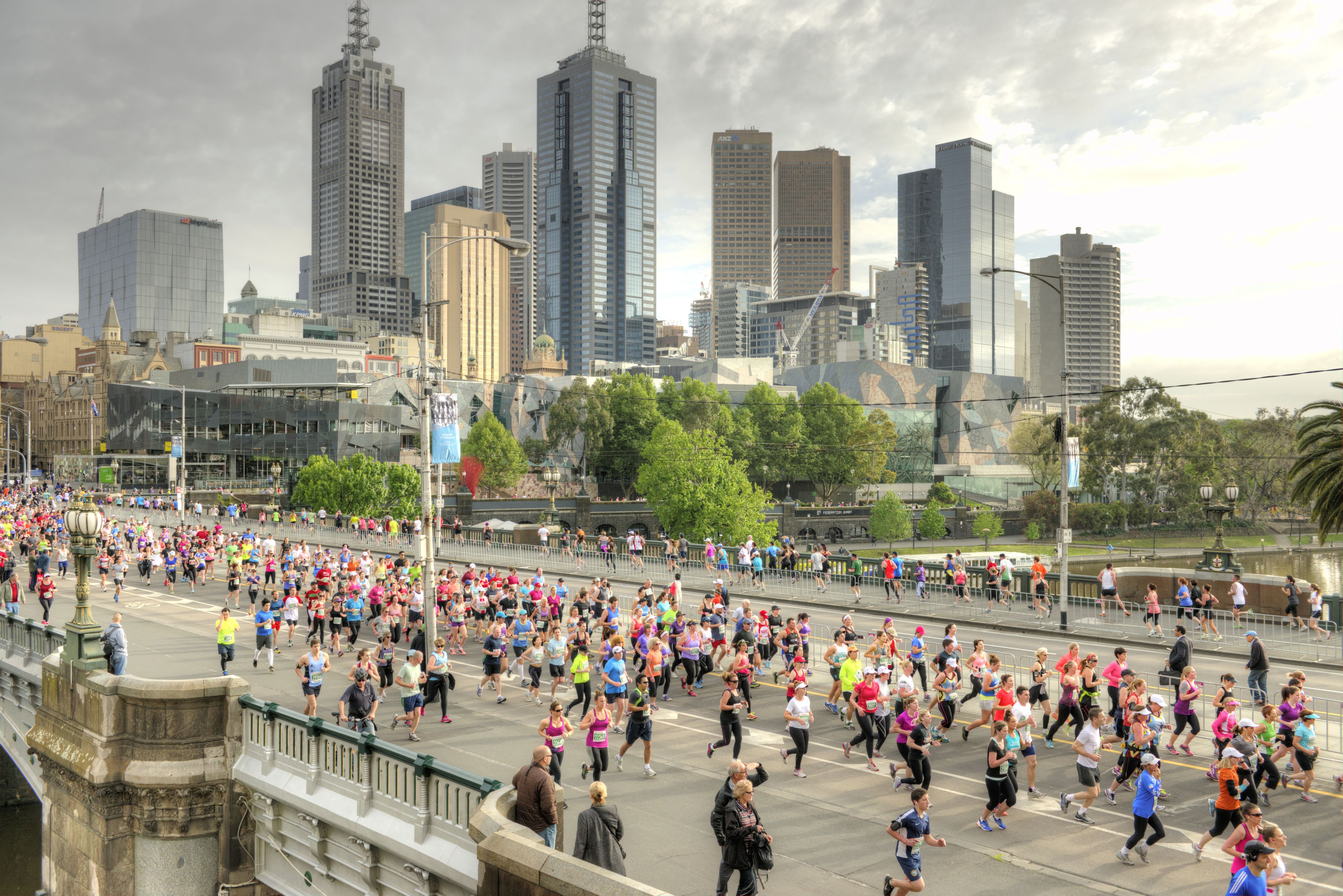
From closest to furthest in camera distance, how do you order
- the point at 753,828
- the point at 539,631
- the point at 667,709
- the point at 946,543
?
the point at 753,828 → the point at 667,709 → the point at 539,631 → the point at 946,543

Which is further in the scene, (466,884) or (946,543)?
(946,543)

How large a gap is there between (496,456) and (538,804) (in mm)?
89518

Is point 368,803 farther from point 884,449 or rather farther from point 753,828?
point 884,449

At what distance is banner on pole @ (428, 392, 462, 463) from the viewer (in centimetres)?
2258

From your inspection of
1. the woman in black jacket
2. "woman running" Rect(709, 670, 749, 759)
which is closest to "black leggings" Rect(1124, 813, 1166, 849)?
the woman in black jacket

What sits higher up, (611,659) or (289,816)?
(611,659)

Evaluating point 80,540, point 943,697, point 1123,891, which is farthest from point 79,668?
point 1123,891

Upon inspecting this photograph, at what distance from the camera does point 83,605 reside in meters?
16.4

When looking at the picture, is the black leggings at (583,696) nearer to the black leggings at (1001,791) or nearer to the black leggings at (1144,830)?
the black leggings at (1001,791)

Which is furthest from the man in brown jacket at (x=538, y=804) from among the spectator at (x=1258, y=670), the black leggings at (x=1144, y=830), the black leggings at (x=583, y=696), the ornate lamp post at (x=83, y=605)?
the spectator at (x=1258, y=670)

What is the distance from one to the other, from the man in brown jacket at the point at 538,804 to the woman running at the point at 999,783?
603cm

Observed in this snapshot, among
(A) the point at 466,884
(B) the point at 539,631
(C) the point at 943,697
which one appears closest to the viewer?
(A) the point at 466,884

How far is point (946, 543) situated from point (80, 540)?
293ft

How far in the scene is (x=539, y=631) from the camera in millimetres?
21719
